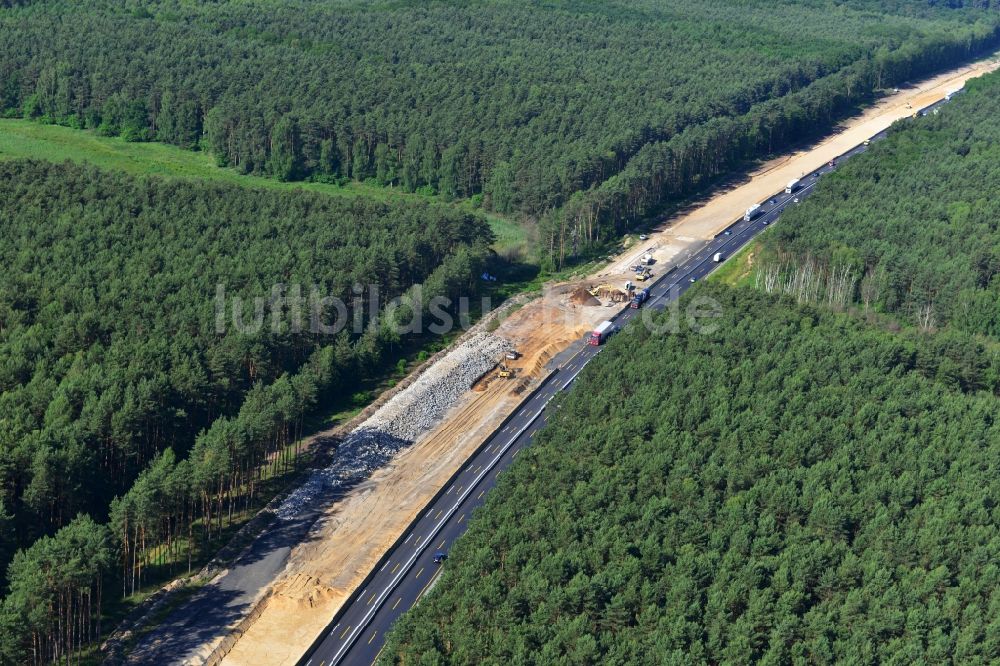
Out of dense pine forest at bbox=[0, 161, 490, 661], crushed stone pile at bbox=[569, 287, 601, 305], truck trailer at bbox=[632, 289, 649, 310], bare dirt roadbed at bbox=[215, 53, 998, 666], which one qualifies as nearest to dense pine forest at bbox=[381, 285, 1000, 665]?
bare dirt roadbed at bbox=[215, 53, 998, 666]

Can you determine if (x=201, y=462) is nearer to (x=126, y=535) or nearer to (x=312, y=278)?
(x=126, y=535)

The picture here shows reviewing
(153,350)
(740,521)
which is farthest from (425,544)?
(153,350)

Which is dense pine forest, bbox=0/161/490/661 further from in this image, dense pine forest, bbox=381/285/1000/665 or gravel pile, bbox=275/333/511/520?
dense pine forest, bbox=381/285/1000/665

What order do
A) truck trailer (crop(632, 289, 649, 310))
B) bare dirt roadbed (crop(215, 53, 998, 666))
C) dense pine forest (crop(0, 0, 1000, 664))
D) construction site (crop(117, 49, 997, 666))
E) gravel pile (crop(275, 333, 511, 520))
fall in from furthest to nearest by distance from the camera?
truck trailer (crop(632, 289, 649, 310))
gravel pile (crop(275, 333, 511, 520))
construction site (crop(117, 49, 997, 666))
bare dirt roadbed (crop(215, 53, 998, 666))
dense pine forest (crop(0, 0, 1000, 664))

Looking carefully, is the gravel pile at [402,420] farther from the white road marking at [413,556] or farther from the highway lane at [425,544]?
the white road marking at [413,556]

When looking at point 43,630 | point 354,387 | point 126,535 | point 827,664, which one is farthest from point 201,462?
point 827,664

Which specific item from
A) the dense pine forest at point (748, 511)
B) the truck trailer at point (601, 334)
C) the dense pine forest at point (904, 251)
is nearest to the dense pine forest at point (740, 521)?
the dense pine forest at point (748, 511)
